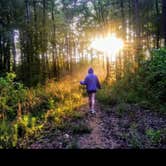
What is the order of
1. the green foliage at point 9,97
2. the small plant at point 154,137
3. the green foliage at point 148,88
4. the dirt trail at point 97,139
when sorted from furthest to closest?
the green foliage at point 148,88 → the green foliage at point 9,97 → the small plant at point 154,137 → the dirt trail at point 97,139

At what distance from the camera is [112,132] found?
962 cm

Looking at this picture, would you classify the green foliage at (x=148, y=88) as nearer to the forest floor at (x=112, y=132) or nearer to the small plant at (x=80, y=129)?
the forest floor at (x=112, y=132)

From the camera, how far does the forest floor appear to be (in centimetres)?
797

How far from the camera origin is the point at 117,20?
3541 cm

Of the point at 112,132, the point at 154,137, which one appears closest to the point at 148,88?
the point at 112,132

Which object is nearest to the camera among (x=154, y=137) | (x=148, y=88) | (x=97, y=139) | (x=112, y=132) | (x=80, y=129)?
(x=154, y=137)

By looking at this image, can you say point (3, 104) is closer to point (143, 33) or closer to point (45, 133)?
point (45, 133)

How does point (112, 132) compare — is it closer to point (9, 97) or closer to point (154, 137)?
point (154, 137)

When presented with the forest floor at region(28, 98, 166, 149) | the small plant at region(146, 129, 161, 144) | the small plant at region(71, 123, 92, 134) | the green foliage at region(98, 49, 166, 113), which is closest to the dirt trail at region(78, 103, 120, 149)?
the forest floor at region(28, 98, 166, 149)

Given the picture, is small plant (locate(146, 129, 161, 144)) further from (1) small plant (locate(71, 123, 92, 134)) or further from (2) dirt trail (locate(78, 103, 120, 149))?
(1) small plant (locate(71, 123, 92, 134))

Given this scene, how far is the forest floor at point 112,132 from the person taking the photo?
7969 millimetres

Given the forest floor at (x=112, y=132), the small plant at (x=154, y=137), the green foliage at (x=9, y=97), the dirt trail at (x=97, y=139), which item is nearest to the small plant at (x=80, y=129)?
the forest floor at (x=112, y=132)
